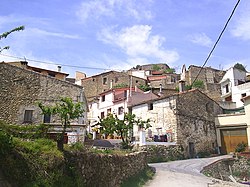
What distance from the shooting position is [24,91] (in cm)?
2498

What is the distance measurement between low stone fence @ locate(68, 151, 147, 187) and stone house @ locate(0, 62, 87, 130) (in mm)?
9637

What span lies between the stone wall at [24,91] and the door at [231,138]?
21.2 metres

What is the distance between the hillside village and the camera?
24.6m

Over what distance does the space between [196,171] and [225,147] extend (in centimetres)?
1610

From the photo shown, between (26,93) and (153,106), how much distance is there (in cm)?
1568

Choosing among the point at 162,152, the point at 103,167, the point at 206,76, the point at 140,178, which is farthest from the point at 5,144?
the point at 206,76

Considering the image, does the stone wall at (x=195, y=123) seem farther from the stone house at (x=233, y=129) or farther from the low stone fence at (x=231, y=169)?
the low stone fence at (x=231, y=169)

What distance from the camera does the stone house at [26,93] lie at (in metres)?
24.2

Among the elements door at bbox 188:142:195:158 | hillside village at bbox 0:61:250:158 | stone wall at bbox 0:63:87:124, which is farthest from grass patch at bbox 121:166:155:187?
door at bbox 188:142:195:158

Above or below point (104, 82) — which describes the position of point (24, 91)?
below

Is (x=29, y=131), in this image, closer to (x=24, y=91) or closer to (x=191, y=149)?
(x=24, y=91)

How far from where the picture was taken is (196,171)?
21.4 meters

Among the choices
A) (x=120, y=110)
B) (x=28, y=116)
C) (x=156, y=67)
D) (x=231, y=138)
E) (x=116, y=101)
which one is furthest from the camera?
(x=156, y=67)

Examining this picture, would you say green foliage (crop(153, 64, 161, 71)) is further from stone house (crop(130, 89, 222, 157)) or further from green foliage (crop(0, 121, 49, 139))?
green foliage (crop(0, 121, 49, 139))
